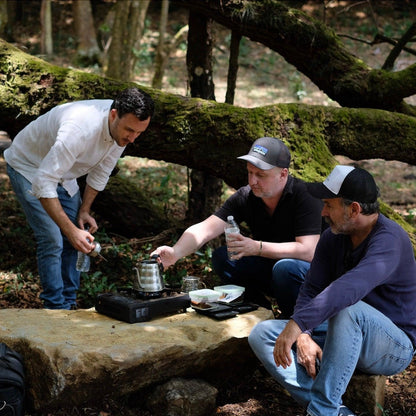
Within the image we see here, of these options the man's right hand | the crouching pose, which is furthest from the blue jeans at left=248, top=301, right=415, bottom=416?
the man's right hand

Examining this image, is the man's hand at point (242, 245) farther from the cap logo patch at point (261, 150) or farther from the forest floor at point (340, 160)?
the forest floor at point (340, 160)

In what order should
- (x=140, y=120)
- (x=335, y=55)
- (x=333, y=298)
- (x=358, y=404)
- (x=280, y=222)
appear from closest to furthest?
(x=333, y=298), (x=358, y=404), (x=140, y=120), (x=280, y=222), (x=335, y=55)

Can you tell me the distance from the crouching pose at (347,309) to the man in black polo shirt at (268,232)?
0.68 meters

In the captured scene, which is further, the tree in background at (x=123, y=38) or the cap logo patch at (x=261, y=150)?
the tree in background at (x=123, y=38)

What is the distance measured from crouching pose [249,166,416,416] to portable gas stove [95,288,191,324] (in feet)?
2.36

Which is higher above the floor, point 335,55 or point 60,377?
point 335,55

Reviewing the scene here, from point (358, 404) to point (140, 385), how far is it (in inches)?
55.7

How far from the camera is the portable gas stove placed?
415cm

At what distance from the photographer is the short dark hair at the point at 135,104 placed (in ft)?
14.6

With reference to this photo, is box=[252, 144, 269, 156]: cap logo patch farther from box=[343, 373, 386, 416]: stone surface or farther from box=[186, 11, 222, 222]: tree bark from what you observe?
box=[186, 11, 222, 222]: tree bark

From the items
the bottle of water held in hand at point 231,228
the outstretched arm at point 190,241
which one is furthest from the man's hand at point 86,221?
the bottle of water held in hand at point 231,228

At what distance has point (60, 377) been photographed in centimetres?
346

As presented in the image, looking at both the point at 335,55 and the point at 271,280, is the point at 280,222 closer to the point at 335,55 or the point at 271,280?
the point at 271,280

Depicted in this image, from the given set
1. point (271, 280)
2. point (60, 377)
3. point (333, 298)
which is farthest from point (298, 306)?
point (60, 377)
